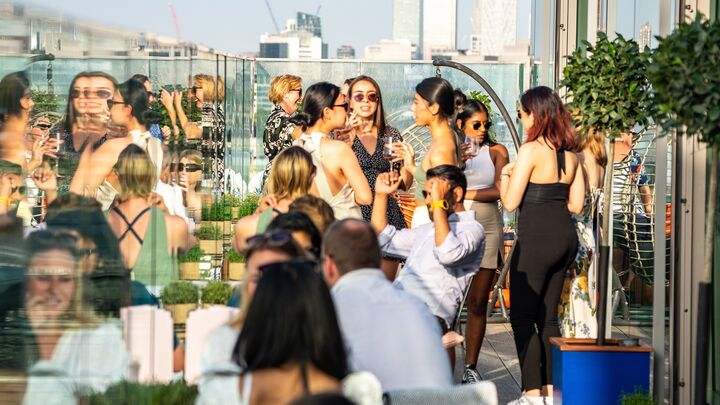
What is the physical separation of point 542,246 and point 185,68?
92.8 inches

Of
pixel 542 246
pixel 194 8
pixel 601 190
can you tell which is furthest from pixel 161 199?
pixel 194 8

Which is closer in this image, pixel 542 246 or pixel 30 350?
pixel 30 350

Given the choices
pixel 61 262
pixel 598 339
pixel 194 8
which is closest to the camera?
pixel 61 262

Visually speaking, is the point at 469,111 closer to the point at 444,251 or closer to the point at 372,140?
the point at 372,140

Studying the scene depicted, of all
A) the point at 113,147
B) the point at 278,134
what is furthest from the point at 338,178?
the point at 113,147

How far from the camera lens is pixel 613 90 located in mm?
6035

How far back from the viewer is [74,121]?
3.97 metres

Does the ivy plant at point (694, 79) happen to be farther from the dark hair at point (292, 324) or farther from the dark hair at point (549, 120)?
the dark hair at point (292, 324)

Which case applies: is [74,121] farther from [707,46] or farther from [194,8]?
[194,8]

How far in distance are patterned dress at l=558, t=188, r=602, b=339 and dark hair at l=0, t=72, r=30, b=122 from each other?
3.74 metres

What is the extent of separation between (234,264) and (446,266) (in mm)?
1099

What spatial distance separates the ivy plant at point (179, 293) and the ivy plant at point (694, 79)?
1856mm

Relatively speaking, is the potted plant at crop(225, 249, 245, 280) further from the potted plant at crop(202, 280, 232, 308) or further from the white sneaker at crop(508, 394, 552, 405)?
the white sneaker at crop(508, 394, 552, 405)

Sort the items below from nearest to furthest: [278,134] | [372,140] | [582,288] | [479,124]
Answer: [582,288] → [372,140] → [479,124] → [278,134]
